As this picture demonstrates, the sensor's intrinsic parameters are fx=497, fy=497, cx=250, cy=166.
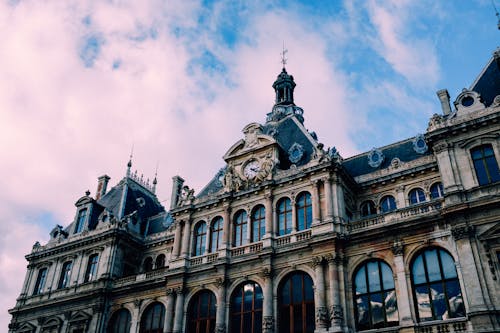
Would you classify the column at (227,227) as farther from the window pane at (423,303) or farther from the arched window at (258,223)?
the window pane at (423,303)

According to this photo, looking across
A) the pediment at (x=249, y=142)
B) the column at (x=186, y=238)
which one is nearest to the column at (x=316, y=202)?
the pediment at (x=249, y=142)

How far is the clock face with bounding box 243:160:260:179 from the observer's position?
1495 inches

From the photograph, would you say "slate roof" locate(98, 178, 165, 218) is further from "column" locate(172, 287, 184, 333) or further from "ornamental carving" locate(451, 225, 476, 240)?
"ornamental carving" locate(451, 225, 476, 240)

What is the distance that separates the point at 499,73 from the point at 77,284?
3617 cm

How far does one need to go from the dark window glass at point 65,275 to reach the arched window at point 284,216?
68.7 ft

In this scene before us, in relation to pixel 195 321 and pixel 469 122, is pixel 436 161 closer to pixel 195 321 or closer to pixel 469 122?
pixel 469 122

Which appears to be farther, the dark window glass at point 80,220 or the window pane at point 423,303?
the dark window glass at point 80,220

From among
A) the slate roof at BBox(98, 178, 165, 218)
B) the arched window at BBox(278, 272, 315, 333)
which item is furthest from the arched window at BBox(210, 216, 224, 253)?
the slate roof at BBox(98, 178, 165, 218)

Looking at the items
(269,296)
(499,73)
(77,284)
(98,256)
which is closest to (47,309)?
(77,284)

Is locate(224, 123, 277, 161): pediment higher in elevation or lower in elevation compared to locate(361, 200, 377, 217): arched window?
higher

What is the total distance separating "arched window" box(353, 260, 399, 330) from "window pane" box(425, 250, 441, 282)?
216 centimetres

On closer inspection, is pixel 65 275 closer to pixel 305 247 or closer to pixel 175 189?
pixel 175 189

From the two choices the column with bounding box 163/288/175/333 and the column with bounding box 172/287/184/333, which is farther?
the column with bounding box 163/288/175/333

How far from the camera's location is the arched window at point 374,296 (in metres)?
27.8
